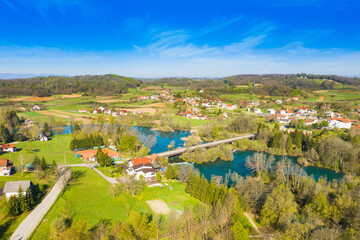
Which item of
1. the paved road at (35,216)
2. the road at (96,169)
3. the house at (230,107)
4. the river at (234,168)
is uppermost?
the house at (230,107)

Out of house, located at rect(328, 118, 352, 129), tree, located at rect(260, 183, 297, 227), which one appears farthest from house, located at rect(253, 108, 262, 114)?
Result: tree, located at rect(260, 183, 297, 227)

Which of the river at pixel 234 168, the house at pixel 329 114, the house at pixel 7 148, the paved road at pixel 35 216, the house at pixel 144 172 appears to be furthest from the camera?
the house at pixel 329 114

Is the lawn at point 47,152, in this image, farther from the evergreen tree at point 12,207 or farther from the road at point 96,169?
the evergreen tree at point 12,207

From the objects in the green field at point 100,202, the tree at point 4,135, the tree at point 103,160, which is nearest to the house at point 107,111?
the tree at point 4,135

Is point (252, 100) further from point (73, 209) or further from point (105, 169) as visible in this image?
point (73, 209)

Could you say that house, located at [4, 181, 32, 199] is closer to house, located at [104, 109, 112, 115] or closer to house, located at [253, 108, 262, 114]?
house, located at [104, 109, 112, 115]

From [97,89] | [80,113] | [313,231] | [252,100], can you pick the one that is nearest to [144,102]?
[80,113]
